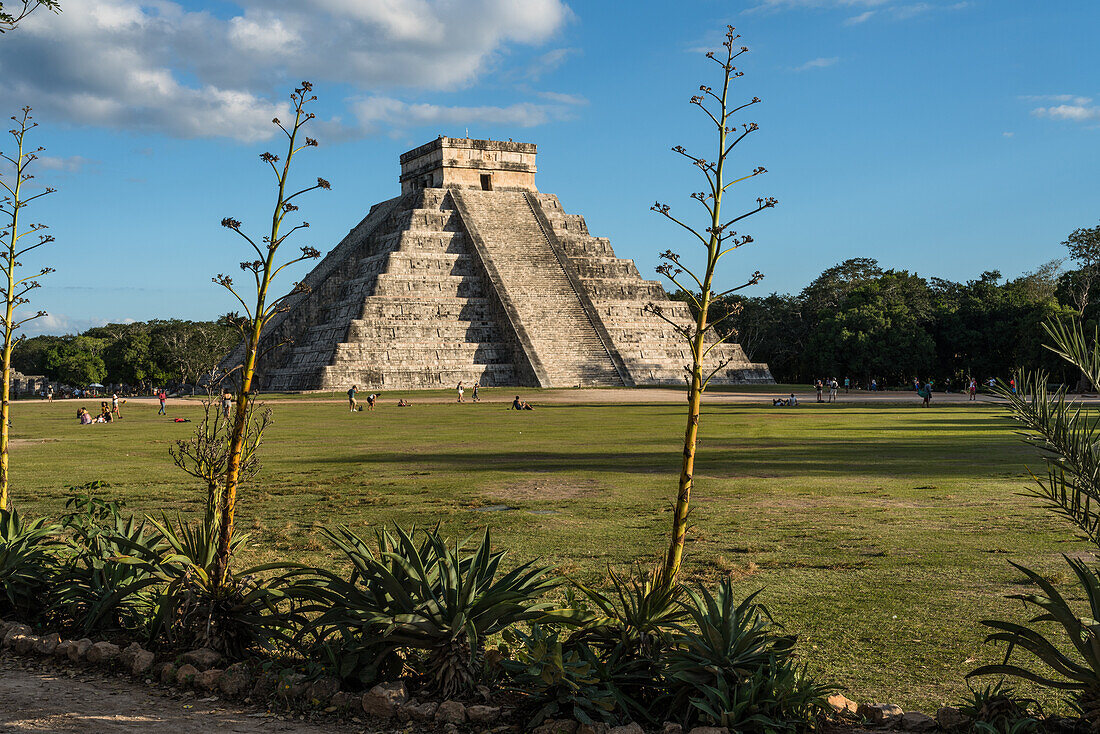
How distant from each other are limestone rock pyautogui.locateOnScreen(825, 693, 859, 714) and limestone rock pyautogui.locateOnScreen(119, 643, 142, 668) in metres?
3.81

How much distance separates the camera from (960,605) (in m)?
6.23

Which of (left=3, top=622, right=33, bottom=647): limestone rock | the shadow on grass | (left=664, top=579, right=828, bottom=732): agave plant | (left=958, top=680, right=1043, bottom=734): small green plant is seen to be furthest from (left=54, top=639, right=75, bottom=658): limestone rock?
the shadow on grass

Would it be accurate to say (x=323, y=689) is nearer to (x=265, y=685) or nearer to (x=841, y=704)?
(x=265, y=685)

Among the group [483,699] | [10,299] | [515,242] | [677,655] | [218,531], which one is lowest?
[483,699]

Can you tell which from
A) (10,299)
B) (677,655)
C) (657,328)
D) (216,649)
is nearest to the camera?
(677,655)

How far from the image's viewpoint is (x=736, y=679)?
4062 mm

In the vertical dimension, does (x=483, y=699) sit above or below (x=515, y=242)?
below

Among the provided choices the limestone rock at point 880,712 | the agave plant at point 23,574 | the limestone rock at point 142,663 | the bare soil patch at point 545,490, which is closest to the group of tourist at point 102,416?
the bare soil patch at point 545,490

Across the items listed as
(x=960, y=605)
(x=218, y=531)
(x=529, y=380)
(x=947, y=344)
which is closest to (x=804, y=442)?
(x=960, y=605)

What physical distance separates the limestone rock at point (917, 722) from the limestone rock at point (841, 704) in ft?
0.76

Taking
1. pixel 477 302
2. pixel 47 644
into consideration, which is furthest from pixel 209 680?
pixel 477 302

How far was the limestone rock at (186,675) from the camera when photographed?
16.0 ft

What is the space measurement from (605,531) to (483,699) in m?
4.68

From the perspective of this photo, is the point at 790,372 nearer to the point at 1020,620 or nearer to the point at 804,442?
the point at 804,442
